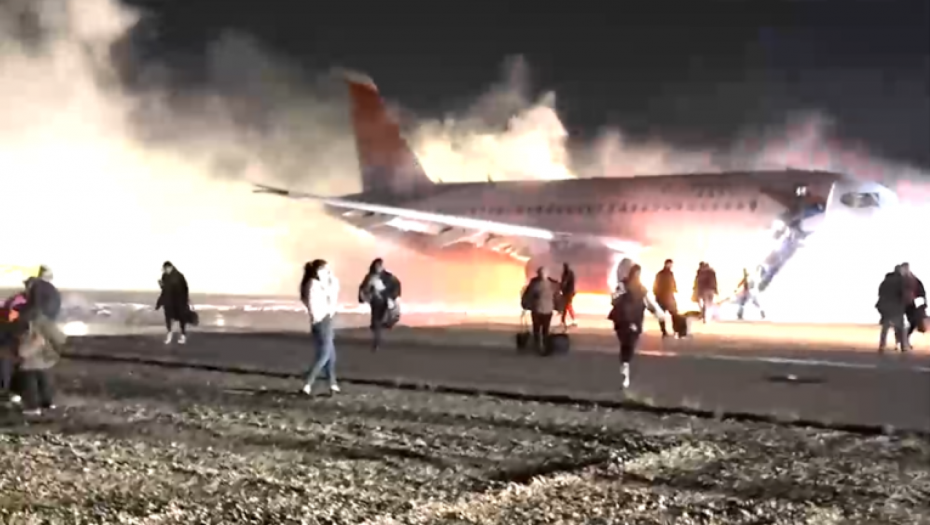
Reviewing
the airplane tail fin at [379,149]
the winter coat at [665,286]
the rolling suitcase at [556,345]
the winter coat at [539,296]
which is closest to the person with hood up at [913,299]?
the winter coat at [665,286]

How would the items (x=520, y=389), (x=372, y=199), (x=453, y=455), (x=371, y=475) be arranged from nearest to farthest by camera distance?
(x=371, y=475), (x=453, y=455), (x=520, y=389), (x=372, y=199)

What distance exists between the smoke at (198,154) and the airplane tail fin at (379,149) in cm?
323

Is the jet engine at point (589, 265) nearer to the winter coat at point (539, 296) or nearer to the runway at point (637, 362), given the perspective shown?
the runway at point (637, 362)

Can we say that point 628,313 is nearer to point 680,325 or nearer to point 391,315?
point 680,325

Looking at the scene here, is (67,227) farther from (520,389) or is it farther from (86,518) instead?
(86,518)

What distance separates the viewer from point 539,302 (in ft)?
47.2

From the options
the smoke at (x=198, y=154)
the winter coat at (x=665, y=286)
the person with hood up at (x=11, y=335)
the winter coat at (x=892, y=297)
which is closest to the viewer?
the person with hood up at (x=11, y=335)

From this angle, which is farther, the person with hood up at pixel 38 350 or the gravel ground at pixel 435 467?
the person with hood up at pixel 38 350

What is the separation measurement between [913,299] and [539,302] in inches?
232

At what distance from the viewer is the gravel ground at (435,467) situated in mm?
5812

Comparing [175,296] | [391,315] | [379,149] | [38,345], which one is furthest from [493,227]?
[38,345]

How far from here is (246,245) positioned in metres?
39.7

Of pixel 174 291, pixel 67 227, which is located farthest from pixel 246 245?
pixel 174 291

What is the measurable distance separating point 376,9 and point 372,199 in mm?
8828
